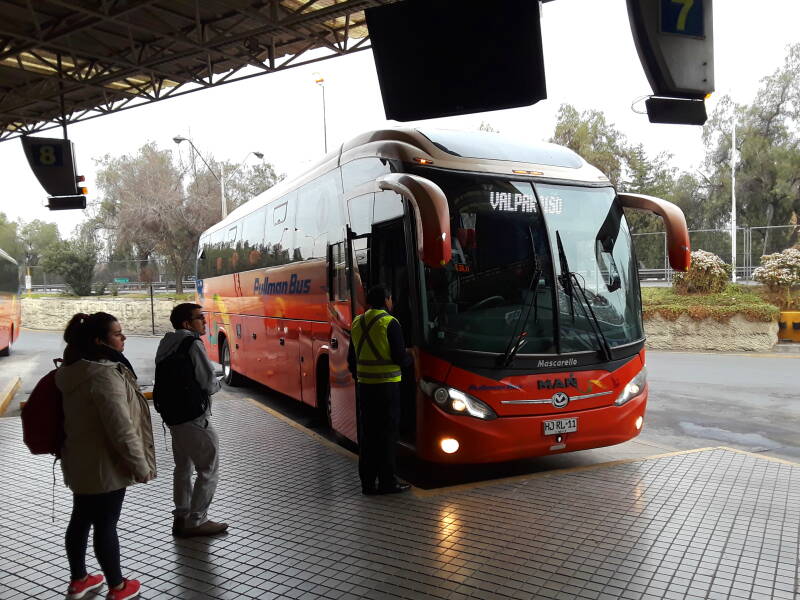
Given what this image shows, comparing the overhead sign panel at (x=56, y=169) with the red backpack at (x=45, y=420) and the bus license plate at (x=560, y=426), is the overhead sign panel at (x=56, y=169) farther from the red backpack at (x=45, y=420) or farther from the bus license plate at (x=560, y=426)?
the bus license plate at (x=560, y=426)

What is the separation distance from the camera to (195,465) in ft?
15.3

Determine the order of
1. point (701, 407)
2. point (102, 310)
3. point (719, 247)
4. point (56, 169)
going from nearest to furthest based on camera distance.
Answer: point (701, 407) < point (56, 169) < point (719, 247) < point (102, 310)

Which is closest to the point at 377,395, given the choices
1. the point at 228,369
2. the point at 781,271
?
the point at 228,369

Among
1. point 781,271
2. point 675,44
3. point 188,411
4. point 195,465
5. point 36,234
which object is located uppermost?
point 36,234

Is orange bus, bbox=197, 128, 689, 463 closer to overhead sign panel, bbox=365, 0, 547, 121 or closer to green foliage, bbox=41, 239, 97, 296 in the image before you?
overhead sign panel, bbox=365, 0, 547, 121

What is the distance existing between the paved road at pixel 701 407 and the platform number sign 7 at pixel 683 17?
417 centimetres

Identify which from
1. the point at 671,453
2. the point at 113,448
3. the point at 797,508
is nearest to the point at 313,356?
the point at 671,453

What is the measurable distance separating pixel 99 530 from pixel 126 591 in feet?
1.36

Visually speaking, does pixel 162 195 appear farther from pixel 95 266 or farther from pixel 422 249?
pixel 422 249

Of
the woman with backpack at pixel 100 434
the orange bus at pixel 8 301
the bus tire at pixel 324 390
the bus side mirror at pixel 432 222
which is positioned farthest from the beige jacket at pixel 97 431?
the orange bus at pixel 8 301

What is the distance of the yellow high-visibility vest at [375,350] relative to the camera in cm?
562

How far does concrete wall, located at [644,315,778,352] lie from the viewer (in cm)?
1730

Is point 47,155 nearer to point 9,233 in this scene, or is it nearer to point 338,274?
point 338,274

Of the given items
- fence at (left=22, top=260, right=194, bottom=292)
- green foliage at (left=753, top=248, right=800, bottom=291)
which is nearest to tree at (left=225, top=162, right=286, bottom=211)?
fence at (left=22, top=260, right=194, bottom=292)
